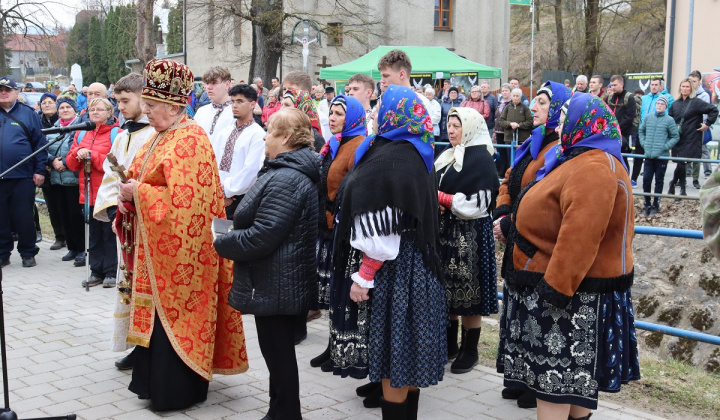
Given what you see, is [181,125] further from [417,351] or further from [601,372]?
[601,372]

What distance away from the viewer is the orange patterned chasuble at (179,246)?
4.59 m

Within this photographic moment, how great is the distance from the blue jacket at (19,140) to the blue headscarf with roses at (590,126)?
23.4 ft

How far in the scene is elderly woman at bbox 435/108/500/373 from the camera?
534 cm

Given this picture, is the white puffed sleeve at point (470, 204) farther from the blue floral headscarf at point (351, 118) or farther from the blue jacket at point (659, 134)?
the blue jacket at point (659, 134)

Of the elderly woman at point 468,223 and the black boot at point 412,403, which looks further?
the elderly woman at point 468,223

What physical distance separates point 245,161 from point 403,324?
2.89 meters

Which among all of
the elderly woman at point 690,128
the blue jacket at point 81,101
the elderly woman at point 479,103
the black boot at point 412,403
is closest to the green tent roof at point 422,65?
the elderly woman at point 479,103

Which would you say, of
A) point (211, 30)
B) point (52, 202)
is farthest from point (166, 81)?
point (211, 30)

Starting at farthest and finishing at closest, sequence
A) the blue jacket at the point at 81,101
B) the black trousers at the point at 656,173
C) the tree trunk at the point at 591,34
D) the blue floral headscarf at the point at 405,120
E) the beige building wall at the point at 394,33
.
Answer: the tree trunk at the point at 591,34 < the beige building wall at the point at 394,33 < the blue jacket at the point at 81,101 < the black trousers at the point at 656,173 < the blue floral headscarf at the point at 405,120

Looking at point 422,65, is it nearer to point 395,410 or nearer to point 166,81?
point 166,81

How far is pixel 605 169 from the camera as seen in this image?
3688 millimetres

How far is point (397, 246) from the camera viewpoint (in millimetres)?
3939

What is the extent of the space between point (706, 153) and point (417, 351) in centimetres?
1225

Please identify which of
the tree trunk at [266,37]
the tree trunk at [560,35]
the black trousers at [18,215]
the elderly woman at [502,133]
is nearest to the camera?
the black trousers at [18,215]
